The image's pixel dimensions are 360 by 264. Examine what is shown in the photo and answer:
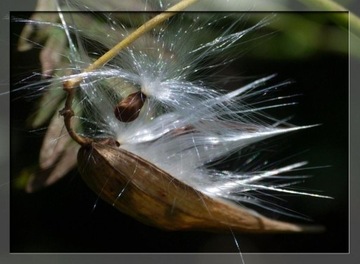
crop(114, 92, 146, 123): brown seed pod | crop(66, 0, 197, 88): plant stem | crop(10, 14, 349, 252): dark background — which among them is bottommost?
crop(10, 14, 349, 252): dark background

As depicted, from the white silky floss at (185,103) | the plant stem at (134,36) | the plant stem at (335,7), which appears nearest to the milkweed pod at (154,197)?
the white silky floss at (185,103)

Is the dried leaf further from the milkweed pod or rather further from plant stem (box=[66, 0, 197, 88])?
plant stem (box=[66, 0, 197, 88])

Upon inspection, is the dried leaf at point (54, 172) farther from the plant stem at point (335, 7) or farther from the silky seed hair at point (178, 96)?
the plant stem at point (335, 7)

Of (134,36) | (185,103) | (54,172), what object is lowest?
(54,172)

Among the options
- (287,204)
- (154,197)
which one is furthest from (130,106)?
(287,204)

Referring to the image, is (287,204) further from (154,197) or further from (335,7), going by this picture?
(335,7)

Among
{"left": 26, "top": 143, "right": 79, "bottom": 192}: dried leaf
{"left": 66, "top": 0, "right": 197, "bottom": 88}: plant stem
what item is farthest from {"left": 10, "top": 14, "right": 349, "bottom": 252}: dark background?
{"left": 66, "top": 0, "right": 197, "bottom": 88}: plant stem
